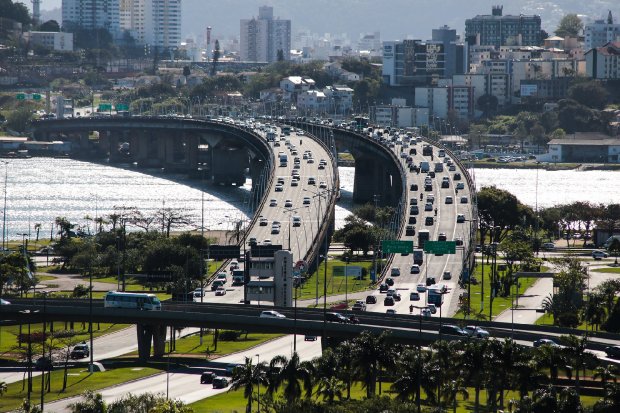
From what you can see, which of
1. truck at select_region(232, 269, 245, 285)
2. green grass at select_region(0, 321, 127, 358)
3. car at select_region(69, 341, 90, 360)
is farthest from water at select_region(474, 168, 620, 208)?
car at select_region(69, 341, 90, 360)

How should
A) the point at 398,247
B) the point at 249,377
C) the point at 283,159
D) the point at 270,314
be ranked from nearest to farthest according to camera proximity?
the point at 249,377 → the point at 270,314 → the point at 398,247 → the point at 283,159

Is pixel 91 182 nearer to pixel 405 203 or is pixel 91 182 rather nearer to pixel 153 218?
pixel 153 218

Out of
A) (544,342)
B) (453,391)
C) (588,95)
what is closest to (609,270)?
(544,342)

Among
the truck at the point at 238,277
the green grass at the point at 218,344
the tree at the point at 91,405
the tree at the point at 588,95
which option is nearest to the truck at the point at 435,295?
the green grass at the point at 218,344

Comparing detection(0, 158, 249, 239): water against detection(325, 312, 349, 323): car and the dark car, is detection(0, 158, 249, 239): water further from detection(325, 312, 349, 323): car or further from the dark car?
detection(325, 312, 349, 323): car

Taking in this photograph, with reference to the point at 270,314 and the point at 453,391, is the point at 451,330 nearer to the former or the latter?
the point at 453,391

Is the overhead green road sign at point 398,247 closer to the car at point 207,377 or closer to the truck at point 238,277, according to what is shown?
the truck at point 238,277

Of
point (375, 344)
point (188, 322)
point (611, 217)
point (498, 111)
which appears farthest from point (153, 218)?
point (498, 111)
